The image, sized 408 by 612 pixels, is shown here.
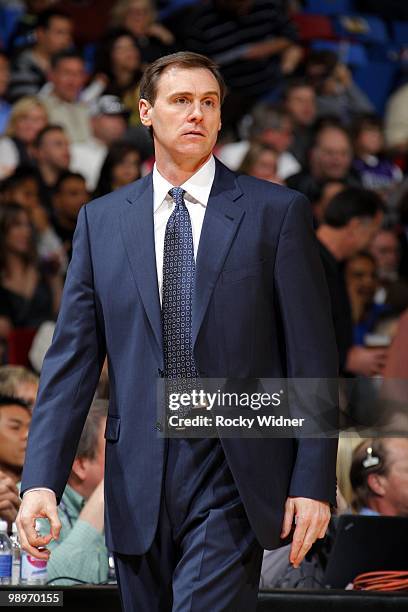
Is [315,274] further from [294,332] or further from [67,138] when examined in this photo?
[67,138]

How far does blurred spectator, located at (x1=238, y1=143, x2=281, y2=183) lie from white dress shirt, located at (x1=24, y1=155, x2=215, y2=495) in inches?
174

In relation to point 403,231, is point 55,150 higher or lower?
higher

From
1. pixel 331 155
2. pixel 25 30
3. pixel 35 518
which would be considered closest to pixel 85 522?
pixel 35 518

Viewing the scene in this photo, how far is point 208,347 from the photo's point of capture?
7.34 ft

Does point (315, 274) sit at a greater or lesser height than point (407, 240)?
lesser

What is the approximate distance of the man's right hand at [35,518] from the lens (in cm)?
217

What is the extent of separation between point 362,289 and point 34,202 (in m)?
1.88

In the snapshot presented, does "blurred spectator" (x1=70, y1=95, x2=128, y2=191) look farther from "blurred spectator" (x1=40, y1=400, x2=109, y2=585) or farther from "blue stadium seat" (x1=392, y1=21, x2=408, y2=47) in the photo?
"blurred spectator" (x1=40, y1=400, x2=109, y2=585)

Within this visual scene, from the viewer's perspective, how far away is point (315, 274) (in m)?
2.30

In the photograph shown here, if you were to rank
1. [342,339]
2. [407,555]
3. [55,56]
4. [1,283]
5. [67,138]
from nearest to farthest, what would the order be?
[407,555]
[342,339]
[1,283]
[67,138]
[55,56]

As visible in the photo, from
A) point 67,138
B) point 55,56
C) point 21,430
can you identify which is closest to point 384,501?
point 21,430

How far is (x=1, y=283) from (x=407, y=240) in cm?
263

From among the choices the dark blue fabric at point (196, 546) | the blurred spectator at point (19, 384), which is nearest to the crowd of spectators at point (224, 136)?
the blurred spectator at point (19, 384)

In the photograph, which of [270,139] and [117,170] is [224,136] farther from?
[117,170]
